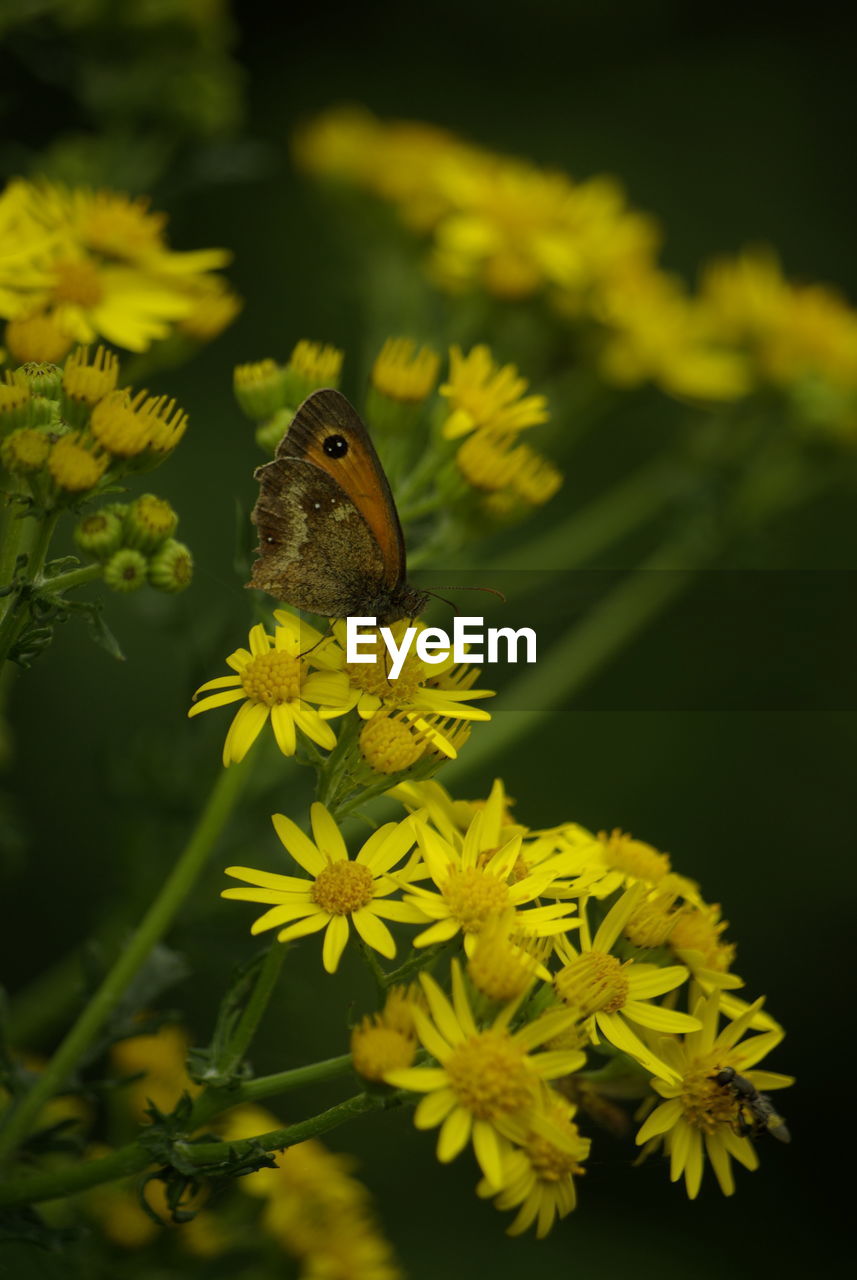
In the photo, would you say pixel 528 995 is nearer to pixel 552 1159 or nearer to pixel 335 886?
pixel 552 1159

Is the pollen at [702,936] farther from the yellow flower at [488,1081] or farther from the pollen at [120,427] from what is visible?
the pollen at [120,427]

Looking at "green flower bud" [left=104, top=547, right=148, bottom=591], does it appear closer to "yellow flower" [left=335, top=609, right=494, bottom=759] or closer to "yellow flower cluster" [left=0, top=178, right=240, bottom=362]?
"yellow flower" [left=335, top=609, right=494, bottom=759]

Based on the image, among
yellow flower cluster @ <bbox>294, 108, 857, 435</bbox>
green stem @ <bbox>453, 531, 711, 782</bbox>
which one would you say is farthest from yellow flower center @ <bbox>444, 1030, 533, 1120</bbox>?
yellow flower cluster @ <bbox>294, 108, 857, 435</bbox>

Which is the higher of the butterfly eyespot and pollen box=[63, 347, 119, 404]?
the butterfly eyespot

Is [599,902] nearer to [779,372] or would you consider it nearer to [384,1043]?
[384,1043]

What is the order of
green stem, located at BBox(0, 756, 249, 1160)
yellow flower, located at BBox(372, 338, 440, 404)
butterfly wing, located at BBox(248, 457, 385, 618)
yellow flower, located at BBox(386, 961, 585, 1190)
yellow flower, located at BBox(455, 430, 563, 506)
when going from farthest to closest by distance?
1. yellow flower, located at BBox(372, 338, 440, 404)
2. yellow flower, located at BBox(455, 430, 563, 506)
3. butterfly wing, located at BBox(248, 457, 385, 618)
4. green stem, located at BBox(0, 756, 249, 1160)
5. yellow flower, located at BBox(386, 961, 585, 1190)
